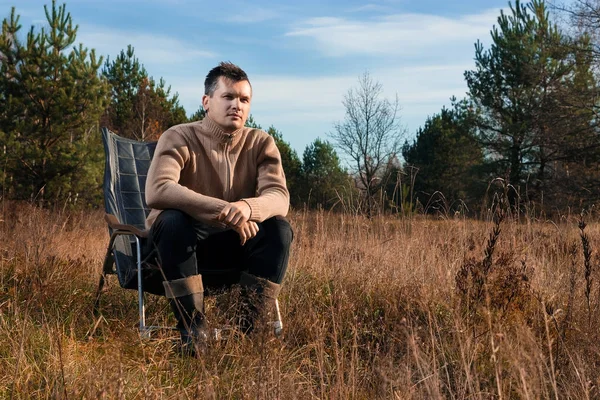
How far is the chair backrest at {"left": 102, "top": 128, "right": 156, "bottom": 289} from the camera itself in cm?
350

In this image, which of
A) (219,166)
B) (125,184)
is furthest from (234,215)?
(125,184)

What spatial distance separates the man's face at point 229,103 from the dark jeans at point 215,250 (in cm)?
51

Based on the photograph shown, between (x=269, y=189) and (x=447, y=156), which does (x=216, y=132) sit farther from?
(x=447, y=156)

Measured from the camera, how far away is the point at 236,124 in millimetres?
3062

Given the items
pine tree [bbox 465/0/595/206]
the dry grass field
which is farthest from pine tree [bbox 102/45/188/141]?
the dry grass field

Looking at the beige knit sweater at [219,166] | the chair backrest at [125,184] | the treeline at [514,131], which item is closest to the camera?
the beige knit sweater at [219,166]

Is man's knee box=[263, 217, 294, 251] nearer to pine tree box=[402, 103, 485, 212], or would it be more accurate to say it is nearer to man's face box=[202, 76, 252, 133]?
man's face box=[202, 76, 252, 133]

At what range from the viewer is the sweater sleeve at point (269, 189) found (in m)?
2.88

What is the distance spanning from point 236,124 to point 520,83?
20.9m

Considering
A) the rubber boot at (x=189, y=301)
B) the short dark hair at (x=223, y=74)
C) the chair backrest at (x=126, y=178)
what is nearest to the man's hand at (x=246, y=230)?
the rubber boot at (x=189, y=301)

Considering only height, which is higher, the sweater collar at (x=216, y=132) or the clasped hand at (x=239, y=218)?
the sweater collar at (x=216, y=132)

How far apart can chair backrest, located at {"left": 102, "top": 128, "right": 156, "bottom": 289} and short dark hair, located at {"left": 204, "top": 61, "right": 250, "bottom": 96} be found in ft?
3.04

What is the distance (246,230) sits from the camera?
9.23 feet

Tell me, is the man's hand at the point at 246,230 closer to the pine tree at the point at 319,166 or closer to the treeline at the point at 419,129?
the treeline at the point at 419,129
